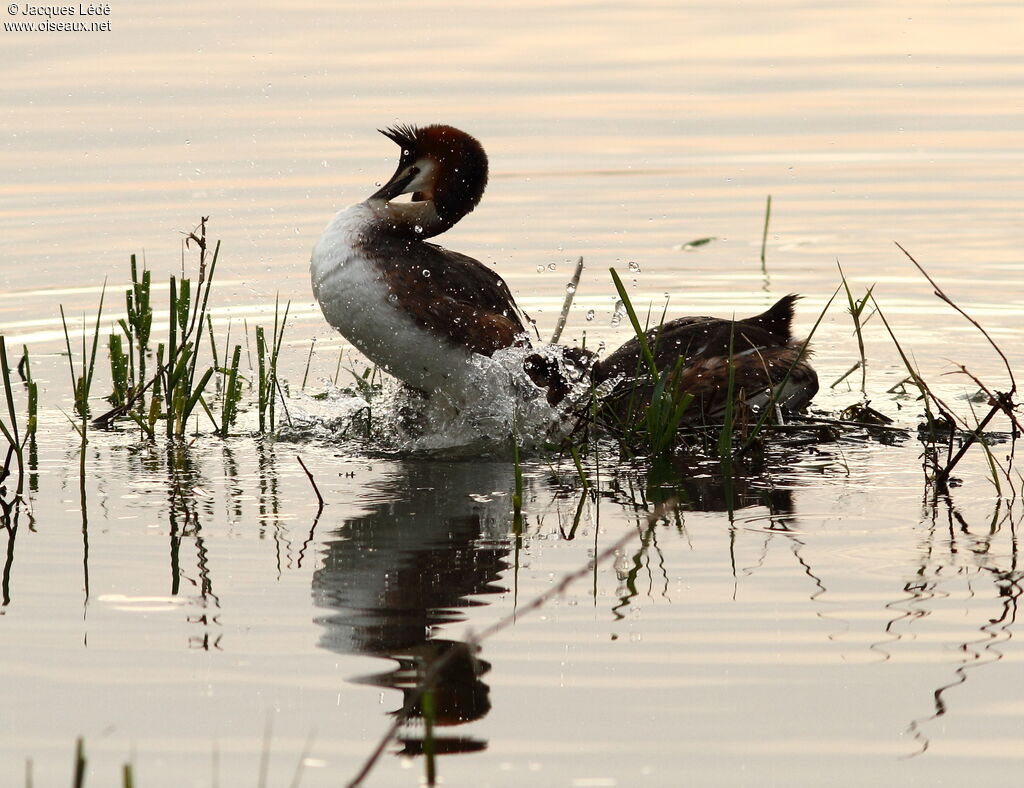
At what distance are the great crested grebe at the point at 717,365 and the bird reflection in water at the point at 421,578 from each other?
0.85 m

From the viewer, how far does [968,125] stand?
1254 centimetres

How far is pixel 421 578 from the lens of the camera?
4.82 metres

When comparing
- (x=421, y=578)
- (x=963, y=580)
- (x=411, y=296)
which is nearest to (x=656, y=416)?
(x=411, y=296)

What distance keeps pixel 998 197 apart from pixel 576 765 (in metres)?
8.23

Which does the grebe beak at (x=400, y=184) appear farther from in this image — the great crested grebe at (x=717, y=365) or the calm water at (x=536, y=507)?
the great crested grebe at (x=717, y=365)

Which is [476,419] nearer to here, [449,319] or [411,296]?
[449,319]

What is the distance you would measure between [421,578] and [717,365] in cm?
232

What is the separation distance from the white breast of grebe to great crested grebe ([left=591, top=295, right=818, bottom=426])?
628 millimetres

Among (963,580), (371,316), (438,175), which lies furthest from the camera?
(438,175)

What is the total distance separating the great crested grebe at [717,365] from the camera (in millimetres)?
6645

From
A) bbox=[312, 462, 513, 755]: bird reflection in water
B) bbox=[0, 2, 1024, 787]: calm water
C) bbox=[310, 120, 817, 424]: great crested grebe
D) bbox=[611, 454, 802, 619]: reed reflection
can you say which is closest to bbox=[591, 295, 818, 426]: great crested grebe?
bbox=[310, 120, 817, 424]: great crested grebe

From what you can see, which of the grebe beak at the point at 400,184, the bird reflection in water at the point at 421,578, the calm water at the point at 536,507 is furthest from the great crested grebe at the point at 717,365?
the grebe beak at the point at 400,184

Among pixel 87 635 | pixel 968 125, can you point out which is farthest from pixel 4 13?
pixel 87 635

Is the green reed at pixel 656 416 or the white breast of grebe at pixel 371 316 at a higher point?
the white breast of grebe at pixel 371 316
